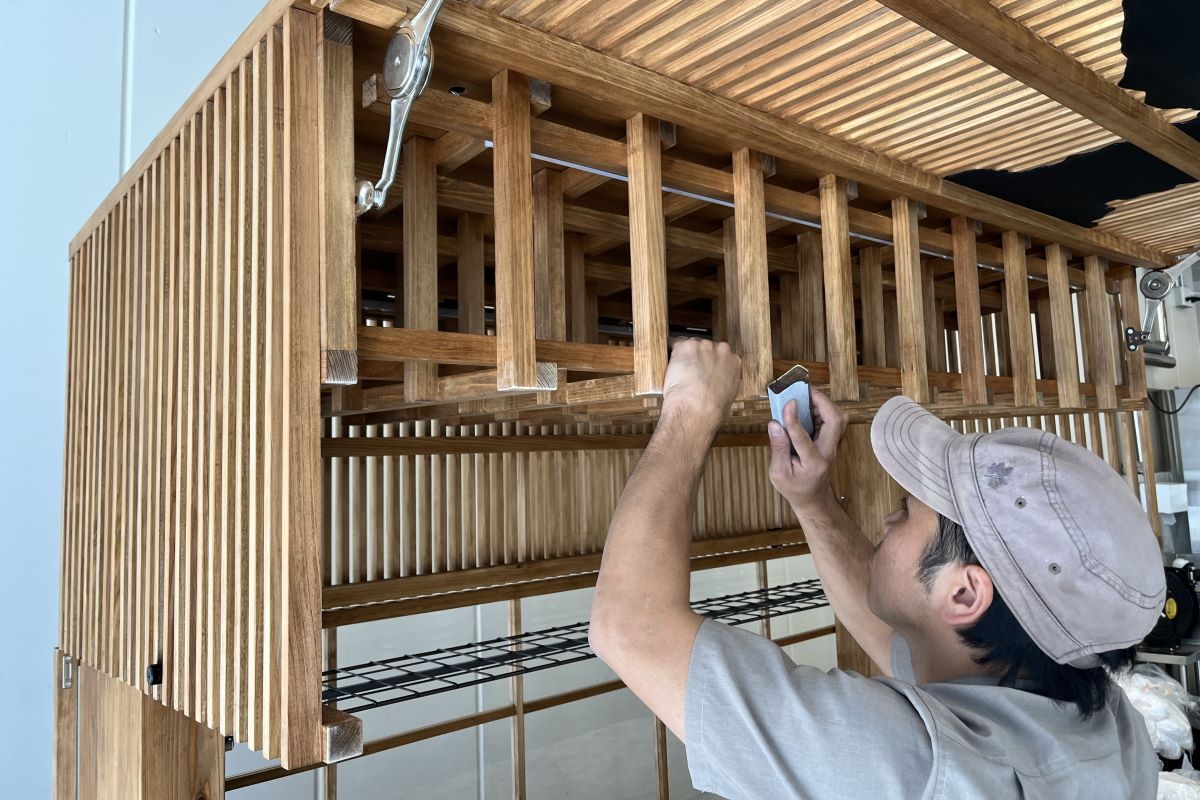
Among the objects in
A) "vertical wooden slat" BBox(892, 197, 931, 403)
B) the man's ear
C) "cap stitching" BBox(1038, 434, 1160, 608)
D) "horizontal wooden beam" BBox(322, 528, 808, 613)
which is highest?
"vertical wooden slat" BBox(892, 197, 931, 403)

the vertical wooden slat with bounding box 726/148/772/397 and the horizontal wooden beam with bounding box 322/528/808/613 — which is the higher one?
the vertical wooden slat with bounding box 726/148/772/397

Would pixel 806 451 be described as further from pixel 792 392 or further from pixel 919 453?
pixel 919 453

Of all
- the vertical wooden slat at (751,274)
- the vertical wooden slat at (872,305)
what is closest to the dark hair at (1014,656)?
the vertical wooden slat at (751,274)

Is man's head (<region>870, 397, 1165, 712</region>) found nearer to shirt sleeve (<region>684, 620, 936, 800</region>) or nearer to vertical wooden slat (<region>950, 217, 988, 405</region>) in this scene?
shirt sleeve (<region>684, 620, 936, 800</region>)

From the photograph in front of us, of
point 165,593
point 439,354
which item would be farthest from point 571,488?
point 439,354

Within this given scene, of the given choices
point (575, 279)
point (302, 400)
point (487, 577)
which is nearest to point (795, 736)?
point (302, 400)

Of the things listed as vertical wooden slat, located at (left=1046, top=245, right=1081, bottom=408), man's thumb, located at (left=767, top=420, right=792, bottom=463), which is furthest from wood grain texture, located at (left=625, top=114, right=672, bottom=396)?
vertical wooden slat, located at (left=1046, top=245, right=1081, bottom=408)

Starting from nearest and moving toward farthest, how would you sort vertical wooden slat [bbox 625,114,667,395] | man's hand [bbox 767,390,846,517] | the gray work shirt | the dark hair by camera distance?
the gray work shirt, the dark hair, vertical wooden slat [bbox 625,114,667,395], man's hand [bbox 767,390,846,517]

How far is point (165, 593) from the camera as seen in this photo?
1.63 meters

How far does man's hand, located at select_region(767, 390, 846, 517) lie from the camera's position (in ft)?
5.27

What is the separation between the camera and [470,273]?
6.83 ft

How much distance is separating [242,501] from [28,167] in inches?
99.2

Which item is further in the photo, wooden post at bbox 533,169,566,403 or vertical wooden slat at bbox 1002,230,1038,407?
vertical wooden slat at bbox 1002,230,1038,407

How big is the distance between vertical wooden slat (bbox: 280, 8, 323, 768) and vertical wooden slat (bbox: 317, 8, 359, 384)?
2cm
